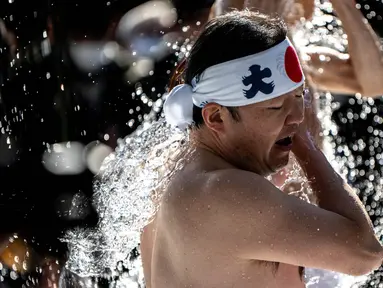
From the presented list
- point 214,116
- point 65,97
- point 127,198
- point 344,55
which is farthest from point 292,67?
point 65,97

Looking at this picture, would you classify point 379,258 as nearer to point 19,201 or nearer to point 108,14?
point 19,201

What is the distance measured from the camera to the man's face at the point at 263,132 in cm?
181

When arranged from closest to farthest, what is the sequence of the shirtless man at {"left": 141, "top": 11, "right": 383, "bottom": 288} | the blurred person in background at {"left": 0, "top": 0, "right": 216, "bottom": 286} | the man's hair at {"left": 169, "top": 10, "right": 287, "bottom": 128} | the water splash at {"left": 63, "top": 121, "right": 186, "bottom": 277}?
the shirtless man at {"left": 141, "top": 11, "right": 383, "bottom": 288} → the man's hair at {"left": 169, "top": 10, "right": 287, "bottom": 128} → the water splash at {"left": 63, "top": 121, "right": 186, "bottom": 277} → the blurred person in background at {"left": 0, "top": 0, "right": 216, "bottom": 286}

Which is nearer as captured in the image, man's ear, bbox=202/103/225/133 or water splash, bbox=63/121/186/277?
man's ear, bbox=202/103/225/133

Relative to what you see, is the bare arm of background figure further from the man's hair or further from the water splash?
the man's hair

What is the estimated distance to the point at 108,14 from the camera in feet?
12.4

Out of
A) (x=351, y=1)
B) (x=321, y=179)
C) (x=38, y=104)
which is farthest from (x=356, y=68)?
(x=38, y=104)

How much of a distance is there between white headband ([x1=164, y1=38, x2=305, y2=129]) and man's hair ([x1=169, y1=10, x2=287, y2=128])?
0.01 meters

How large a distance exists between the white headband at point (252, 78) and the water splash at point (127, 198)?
0.93ft

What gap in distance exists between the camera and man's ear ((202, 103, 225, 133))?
6.06 ft

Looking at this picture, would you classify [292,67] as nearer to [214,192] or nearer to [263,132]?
[263,132]

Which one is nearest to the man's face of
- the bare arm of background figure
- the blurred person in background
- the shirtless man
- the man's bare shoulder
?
the shirtless man

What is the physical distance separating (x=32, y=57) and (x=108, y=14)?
16.7 inches

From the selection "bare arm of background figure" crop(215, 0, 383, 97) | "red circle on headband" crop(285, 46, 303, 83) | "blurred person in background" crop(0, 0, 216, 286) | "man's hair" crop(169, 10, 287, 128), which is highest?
"man's hair" crop(169, 10, 287, 128)
